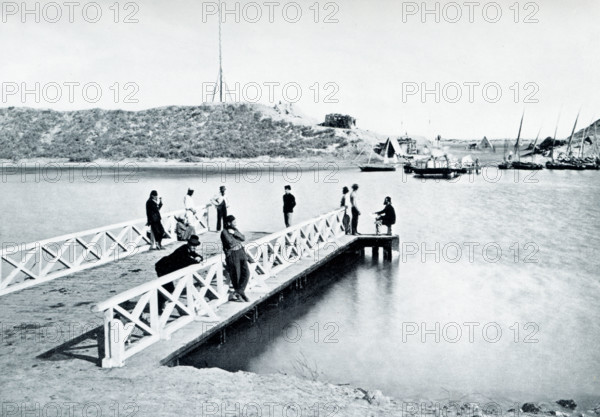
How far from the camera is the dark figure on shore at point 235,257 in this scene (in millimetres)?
10414

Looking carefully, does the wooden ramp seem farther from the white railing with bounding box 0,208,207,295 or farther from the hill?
the hill

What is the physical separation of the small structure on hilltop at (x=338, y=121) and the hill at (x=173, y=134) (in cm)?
453

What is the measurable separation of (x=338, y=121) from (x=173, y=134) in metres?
39.8

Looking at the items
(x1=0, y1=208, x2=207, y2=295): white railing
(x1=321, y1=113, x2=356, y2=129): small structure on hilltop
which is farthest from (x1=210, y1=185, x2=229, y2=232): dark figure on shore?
(x1=321, y1=113, x2=356, y2=129): small structure on hilltop

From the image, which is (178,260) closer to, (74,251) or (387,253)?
(74,251)

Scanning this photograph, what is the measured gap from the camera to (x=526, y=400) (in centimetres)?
991

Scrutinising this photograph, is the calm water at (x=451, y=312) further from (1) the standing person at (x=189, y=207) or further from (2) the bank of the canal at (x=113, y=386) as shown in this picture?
(1) the standing person at (x=189, y=207)

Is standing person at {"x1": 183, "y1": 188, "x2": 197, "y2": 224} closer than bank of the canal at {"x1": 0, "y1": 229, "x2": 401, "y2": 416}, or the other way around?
bank of the canal at {"x1": 0, "y1": 229, "x2": 401, "y2": 416}

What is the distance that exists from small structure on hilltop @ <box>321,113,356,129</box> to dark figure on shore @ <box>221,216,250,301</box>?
132012 millimetres

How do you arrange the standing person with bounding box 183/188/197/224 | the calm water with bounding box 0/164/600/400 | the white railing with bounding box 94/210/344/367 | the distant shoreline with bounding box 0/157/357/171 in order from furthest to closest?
the distant shoreline with bounding box 0/157/357/171
the standing person with bounding box 183/188/197/224
the calm water with bounding box 0/164/600/400
the white railing with bounding box 94/210/344/367

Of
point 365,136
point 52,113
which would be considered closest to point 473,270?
point 365,136

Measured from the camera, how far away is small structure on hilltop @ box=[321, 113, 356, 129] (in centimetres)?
14212

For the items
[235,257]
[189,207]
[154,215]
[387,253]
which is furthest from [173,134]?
[235,257]

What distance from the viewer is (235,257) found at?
34.9 feet
